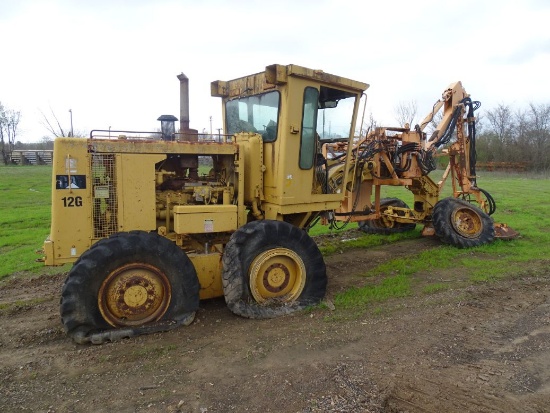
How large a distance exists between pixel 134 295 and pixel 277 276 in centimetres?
176

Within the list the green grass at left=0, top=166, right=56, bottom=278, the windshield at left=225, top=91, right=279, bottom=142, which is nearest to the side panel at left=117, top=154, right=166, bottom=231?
the windshield at left=225, top=91, right=279, bottom=142

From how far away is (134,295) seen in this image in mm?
4859

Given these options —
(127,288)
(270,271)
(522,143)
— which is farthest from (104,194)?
(522,143)

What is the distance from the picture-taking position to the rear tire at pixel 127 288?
4590 millimetres

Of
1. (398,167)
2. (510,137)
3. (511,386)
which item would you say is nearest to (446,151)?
(398,167)

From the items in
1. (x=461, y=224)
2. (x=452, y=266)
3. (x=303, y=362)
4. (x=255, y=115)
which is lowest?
(x=303, y=362)

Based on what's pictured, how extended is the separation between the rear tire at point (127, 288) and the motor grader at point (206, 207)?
11 millimetres

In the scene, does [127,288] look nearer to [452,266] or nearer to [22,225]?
[452,266]

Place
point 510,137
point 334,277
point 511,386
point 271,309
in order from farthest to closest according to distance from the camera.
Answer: point 510,137, point 334,277, point 271,309, point 511,386

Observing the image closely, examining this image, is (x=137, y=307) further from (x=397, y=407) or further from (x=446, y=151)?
(x=446, y=151)

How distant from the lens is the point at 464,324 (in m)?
5.12

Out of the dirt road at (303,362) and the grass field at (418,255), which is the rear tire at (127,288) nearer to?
the dirt road at (303,362)

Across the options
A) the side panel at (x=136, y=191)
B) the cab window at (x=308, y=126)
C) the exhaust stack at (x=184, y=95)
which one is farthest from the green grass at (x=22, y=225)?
the cab window at (x=308, y=126)

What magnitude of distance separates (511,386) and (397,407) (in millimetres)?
1128
